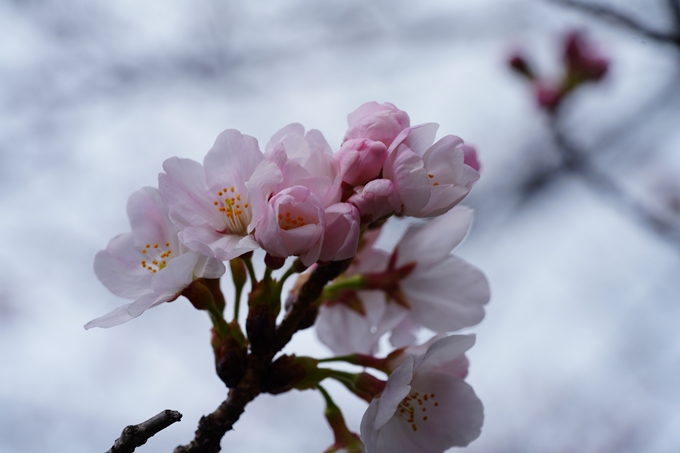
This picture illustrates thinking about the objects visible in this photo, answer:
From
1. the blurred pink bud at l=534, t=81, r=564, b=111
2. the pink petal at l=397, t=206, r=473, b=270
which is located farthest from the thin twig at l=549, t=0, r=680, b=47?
the blurred pink bud at l=534, t=81, r=564, b=111

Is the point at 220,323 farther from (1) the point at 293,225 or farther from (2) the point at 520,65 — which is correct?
(2) the point at 520,65

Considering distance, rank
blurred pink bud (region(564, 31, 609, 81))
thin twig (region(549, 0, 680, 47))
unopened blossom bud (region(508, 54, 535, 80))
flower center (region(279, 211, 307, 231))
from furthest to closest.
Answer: unopened blossom bud (region(508, 54, 535, 80)) → blurred pink bud (region(564, 31, 609, 81)) → thin twig (region(549, 0, 680, 47)) → flower center (region(279, 211, 307, 231))

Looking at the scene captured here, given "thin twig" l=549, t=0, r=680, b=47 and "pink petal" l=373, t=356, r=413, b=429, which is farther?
"thin twig" l=549, t=0, r=680, b=47

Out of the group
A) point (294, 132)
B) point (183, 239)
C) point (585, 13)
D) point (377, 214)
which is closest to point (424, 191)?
point (377, 214)

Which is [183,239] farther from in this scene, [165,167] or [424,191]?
[424,191]

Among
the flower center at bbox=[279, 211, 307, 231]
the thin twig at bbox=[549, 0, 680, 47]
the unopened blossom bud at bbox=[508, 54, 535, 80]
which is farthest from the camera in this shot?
the unopened blossom bud at bbox=[508, 54, 535, 80]

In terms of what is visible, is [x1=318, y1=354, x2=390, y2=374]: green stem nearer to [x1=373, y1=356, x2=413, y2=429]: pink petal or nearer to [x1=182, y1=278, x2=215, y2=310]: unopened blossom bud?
[x1=373, y1=356, x2=413, y2=429]: pink petal

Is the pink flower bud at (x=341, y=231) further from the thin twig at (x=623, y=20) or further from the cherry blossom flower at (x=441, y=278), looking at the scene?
the thin twig at (x=623, y=20)
